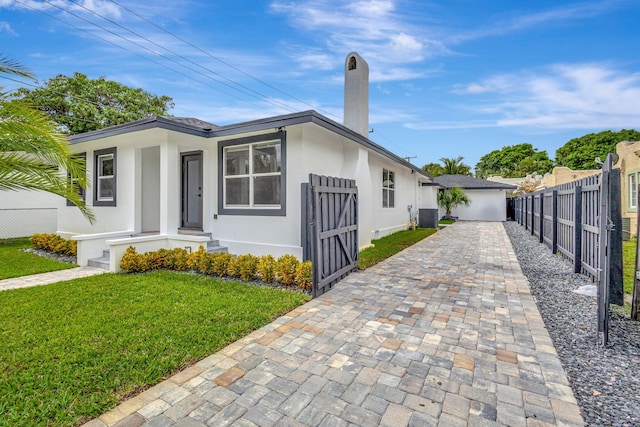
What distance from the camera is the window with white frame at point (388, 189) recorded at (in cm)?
1203

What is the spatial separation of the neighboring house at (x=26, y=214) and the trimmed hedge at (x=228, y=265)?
8874 millimetres

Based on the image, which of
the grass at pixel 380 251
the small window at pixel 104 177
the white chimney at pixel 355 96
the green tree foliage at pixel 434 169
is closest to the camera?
the grass at pixel 380 251

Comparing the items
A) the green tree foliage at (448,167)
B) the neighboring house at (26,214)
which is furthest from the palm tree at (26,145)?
the green tree foliage at (448,167)

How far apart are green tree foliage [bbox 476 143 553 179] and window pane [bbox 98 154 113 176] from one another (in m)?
53.8

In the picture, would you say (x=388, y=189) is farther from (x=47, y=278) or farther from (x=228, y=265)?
(x=47, y=278)

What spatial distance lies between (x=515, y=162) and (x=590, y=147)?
34.1 feet

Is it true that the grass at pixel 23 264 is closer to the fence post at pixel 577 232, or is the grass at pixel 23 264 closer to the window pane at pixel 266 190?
the window pane at pixel 266 190

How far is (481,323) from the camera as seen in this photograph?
3.61 metres

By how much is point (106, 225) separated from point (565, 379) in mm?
10328

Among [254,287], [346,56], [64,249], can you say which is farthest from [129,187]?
[346,56]

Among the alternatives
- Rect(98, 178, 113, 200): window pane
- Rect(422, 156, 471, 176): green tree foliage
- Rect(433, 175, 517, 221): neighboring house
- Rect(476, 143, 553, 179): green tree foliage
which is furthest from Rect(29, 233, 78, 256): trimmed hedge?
Rect(476, 143, 553, 179): green tree foliage

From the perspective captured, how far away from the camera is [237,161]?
7.44 metres

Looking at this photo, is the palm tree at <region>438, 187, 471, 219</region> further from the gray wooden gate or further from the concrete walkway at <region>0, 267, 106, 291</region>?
the concrete walkway at <region>0, 267, 106, 291</region>

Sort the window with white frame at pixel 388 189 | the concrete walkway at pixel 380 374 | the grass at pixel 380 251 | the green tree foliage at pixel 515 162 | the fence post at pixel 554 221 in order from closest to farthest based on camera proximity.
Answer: the concrete walkway at pixel 380 374
the grass at pixel 380 251
the fence post at pixel 554 221
the window with white frame at pixel 388 189
the green tree foliage at pixel 515 162
